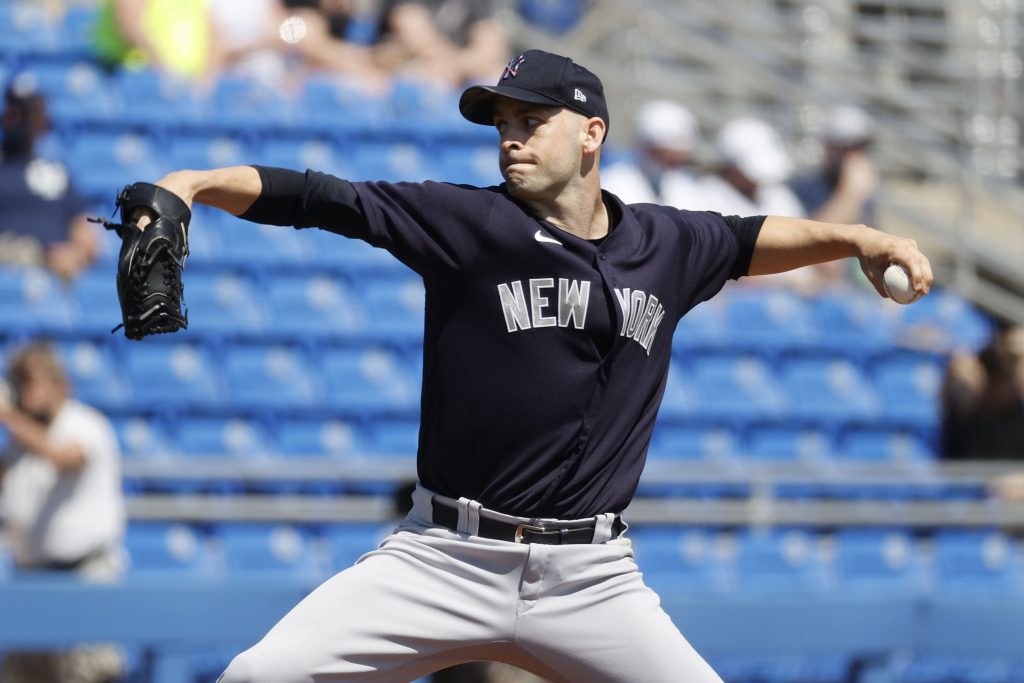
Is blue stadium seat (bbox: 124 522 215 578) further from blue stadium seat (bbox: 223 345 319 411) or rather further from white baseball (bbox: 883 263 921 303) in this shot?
white baseball (bbox: 883 263 921 303)

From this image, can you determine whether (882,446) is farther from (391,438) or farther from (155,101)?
(155,101)

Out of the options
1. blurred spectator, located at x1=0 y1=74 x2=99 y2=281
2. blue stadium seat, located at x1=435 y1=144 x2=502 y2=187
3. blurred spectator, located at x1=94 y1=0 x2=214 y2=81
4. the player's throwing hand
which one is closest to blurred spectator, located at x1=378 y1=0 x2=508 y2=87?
blue stadium seat, located at x1=435 y1=144 x2=502 y2=187

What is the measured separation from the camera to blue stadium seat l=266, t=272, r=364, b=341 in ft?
26.3

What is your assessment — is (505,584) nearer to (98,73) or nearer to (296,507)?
(296,507)

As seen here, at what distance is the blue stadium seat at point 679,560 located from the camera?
22.8ft

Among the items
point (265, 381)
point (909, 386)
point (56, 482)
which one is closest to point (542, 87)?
point (56, 482)

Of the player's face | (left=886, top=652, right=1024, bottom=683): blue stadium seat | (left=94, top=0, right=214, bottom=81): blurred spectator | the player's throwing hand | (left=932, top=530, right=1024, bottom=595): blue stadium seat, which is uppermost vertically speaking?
(left=94, top=0, right=214, bottom=81): blurred spectator

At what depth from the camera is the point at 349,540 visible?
22.6ft

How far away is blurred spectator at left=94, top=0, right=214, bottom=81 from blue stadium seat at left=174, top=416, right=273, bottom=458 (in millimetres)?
2892

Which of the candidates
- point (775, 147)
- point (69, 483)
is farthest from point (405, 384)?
point (775, 147)

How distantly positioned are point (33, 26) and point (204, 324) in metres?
2.99

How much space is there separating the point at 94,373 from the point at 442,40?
3.72 metres

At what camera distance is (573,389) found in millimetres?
3348

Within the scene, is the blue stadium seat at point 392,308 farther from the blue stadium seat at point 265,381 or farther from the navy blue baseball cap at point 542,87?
the navy blue baseball cap at point 542,87
